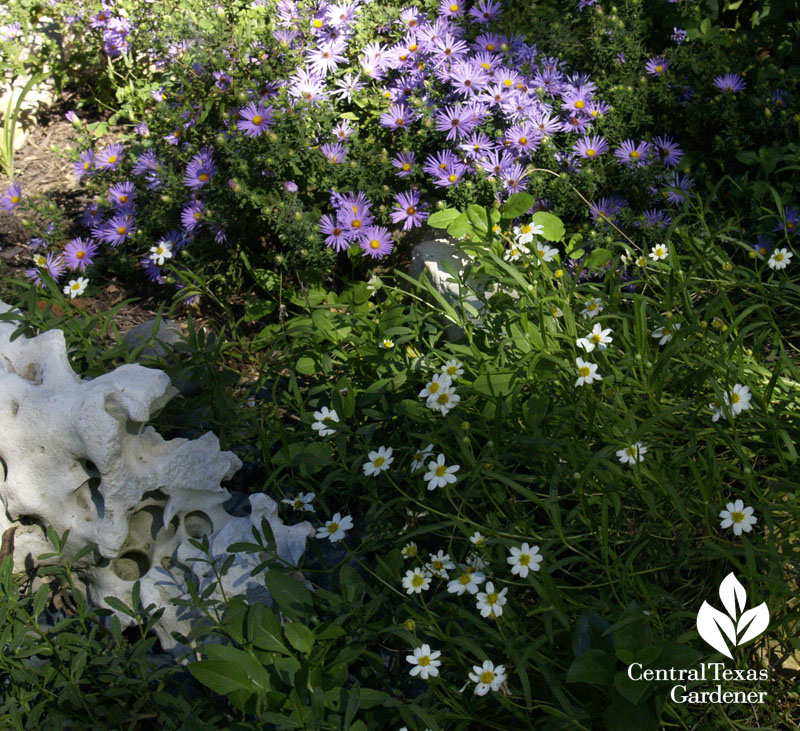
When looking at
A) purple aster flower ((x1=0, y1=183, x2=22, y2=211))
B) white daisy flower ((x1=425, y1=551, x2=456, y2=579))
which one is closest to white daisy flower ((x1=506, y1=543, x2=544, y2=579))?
white daisy flower ((x1=425, y1=551, x2=456, y2=579))

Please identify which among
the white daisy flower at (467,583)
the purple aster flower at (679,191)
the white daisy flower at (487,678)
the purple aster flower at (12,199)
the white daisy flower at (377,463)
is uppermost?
the purple aster flower at (12,199)

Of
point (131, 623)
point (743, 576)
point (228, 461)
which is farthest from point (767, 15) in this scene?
point (131, 623)

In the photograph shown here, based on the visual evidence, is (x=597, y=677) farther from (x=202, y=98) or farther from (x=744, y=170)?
(x=202, y=98)

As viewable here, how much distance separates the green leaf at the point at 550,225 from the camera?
266cm

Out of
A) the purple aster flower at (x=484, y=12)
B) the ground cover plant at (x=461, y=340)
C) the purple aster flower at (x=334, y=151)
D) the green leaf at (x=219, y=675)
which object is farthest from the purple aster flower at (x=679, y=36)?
the green leaf at (x=219, y=675)

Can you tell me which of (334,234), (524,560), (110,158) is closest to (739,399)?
(524,560)

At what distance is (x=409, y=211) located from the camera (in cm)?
284

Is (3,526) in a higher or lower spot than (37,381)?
lower

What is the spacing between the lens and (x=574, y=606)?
1781 mm

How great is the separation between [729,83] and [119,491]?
2601 mm

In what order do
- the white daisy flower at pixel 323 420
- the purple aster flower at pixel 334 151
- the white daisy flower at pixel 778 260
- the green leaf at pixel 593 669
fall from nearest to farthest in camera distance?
the green leaf at pixel 593 669 < the white daisy flower at pixel 323 420 < the white daisy flower at pixel 778 260 < the purple aster flower at pixel 334 151

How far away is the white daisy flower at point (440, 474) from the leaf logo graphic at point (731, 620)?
0.62 metres

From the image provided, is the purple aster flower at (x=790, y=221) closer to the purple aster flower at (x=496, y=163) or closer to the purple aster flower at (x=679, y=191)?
the purple aster flower at (x=679, y=191)

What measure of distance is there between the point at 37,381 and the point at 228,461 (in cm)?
60
